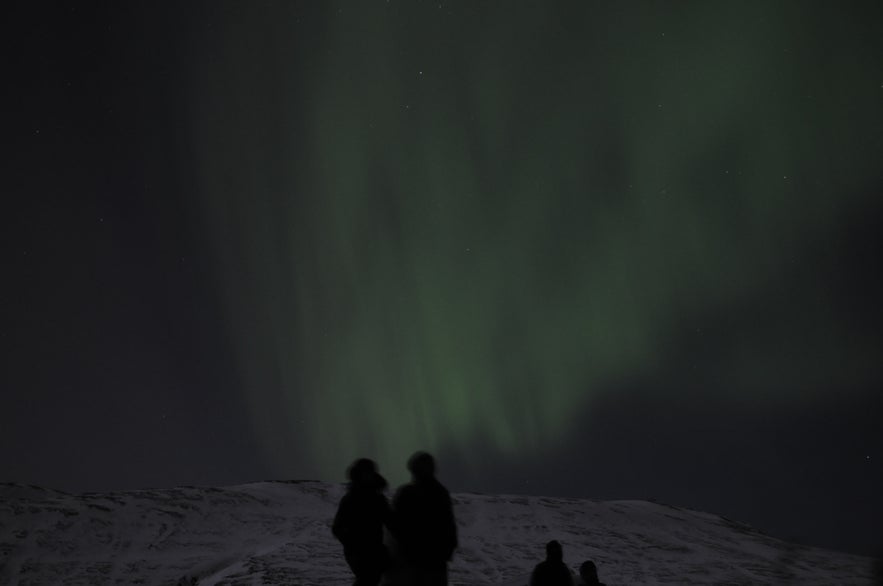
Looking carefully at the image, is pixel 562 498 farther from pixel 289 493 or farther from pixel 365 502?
pixel 365 502

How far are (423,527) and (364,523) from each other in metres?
1.39

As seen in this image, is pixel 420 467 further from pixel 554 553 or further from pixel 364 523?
pixel 554 553

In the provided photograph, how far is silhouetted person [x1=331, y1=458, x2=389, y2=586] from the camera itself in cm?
662

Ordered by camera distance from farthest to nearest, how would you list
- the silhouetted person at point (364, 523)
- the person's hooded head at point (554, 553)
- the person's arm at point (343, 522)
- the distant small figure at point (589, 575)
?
the distant small figure at point (589, 575) < the person's hooded head at point (554, 553) < the person's arm at point (343, 522) < the silhouetted person at point (364, 523)

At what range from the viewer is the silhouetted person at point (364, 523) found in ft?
21.7

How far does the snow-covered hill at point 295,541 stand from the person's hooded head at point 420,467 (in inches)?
802

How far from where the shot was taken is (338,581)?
2502cm

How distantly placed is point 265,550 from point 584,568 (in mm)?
27348

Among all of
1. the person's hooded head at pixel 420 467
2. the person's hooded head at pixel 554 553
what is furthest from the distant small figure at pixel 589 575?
the person's hooded head at pixel 420 467

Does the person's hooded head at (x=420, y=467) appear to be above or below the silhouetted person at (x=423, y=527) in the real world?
above

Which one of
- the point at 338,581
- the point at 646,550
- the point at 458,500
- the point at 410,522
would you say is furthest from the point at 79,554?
the point at 410,522

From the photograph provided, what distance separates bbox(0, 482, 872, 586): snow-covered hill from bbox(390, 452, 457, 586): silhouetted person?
20.3 meters

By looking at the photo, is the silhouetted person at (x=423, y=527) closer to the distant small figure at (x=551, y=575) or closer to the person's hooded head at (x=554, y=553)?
the distant small figure at (x=551, y=575)

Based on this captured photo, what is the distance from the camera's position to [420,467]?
5691 mm
